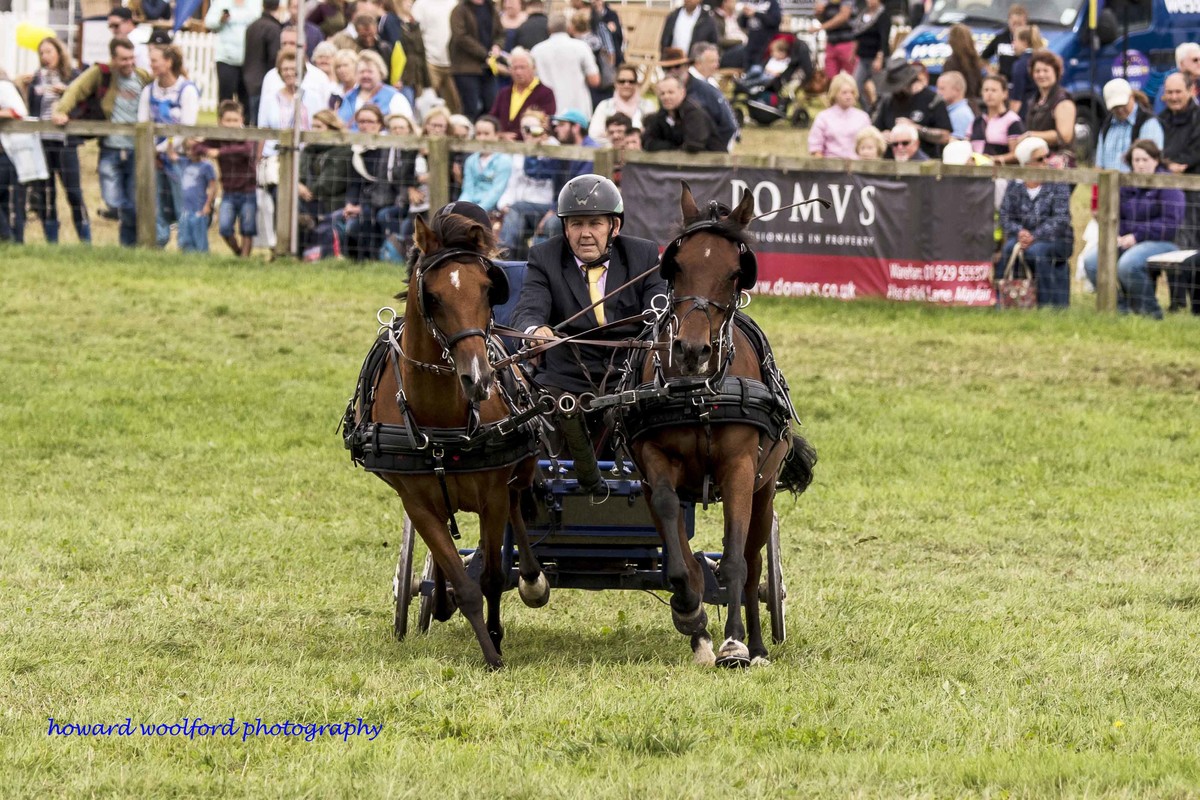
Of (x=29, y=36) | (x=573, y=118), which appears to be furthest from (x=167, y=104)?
(x=29, y=36)

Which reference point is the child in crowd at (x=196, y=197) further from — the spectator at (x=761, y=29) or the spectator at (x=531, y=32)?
the spectator at (x=761, y=29)

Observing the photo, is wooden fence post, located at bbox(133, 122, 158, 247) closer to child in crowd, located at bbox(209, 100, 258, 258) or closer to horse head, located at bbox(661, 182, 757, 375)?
child in crowd, located at bbox(209, 100, 258, 258)

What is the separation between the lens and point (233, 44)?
22453 mm

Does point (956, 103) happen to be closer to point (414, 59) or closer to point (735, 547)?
point (414, 59)

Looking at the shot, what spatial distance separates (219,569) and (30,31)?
889 inches

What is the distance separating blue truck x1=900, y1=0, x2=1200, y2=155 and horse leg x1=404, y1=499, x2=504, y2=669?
16114 mm

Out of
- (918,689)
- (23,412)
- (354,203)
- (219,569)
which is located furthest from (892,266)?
(918,689)

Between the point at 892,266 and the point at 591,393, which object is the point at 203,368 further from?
the point at 591,393

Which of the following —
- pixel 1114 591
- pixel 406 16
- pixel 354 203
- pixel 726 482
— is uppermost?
pixel 406 16

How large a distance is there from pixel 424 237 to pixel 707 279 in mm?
1072

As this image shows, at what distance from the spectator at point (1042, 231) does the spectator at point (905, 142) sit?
1.03m

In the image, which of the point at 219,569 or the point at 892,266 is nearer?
the point at 219,569

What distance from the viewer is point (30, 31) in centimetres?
2966

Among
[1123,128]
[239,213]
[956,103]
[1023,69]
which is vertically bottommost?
[239,213]
